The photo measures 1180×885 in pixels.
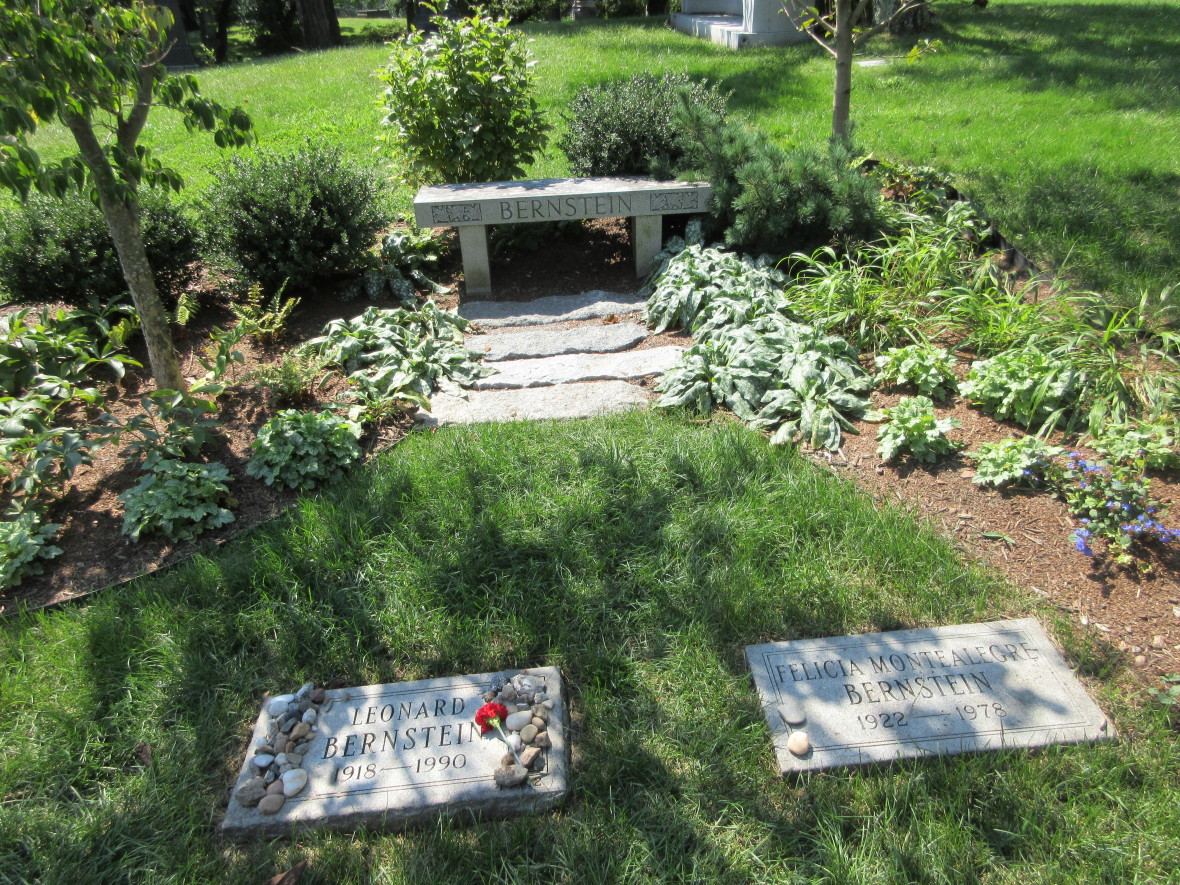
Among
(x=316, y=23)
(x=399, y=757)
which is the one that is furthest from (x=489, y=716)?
(x=316, y=23)

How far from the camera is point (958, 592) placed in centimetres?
307

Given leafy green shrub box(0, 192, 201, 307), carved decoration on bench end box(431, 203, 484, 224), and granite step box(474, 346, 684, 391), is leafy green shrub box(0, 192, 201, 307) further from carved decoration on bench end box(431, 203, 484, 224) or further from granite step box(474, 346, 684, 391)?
granite step box(474, 346, 684, 391)

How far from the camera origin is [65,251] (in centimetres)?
480

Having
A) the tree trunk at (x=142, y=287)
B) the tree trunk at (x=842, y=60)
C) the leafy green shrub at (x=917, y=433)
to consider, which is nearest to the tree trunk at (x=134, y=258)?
the tree trunk at (x=142, y=287)

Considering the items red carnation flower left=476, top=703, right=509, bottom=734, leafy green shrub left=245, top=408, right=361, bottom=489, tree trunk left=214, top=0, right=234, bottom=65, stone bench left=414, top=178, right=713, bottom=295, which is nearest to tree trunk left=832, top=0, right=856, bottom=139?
stone bench left=414, top=178, right=713, bottom=295

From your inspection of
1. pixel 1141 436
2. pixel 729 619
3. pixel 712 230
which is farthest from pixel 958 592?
pixel 712 230

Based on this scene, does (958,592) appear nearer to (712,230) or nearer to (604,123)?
(712,230)

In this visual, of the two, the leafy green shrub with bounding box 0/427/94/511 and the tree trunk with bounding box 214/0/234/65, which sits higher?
the tree trunk with bounding box 214/0/234/65

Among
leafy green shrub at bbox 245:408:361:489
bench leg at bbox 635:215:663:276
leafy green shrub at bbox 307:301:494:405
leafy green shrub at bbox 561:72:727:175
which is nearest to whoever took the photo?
leafy green shrub at bbox 245:408:361:489

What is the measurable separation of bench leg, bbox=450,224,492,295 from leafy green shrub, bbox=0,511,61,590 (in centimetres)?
342

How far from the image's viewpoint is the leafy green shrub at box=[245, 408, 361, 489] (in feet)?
12.4

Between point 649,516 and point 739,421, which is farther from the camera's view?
point 739,421

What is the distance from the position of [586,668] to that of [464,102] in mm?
4936

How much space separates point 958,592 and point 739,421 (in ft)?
4.82
